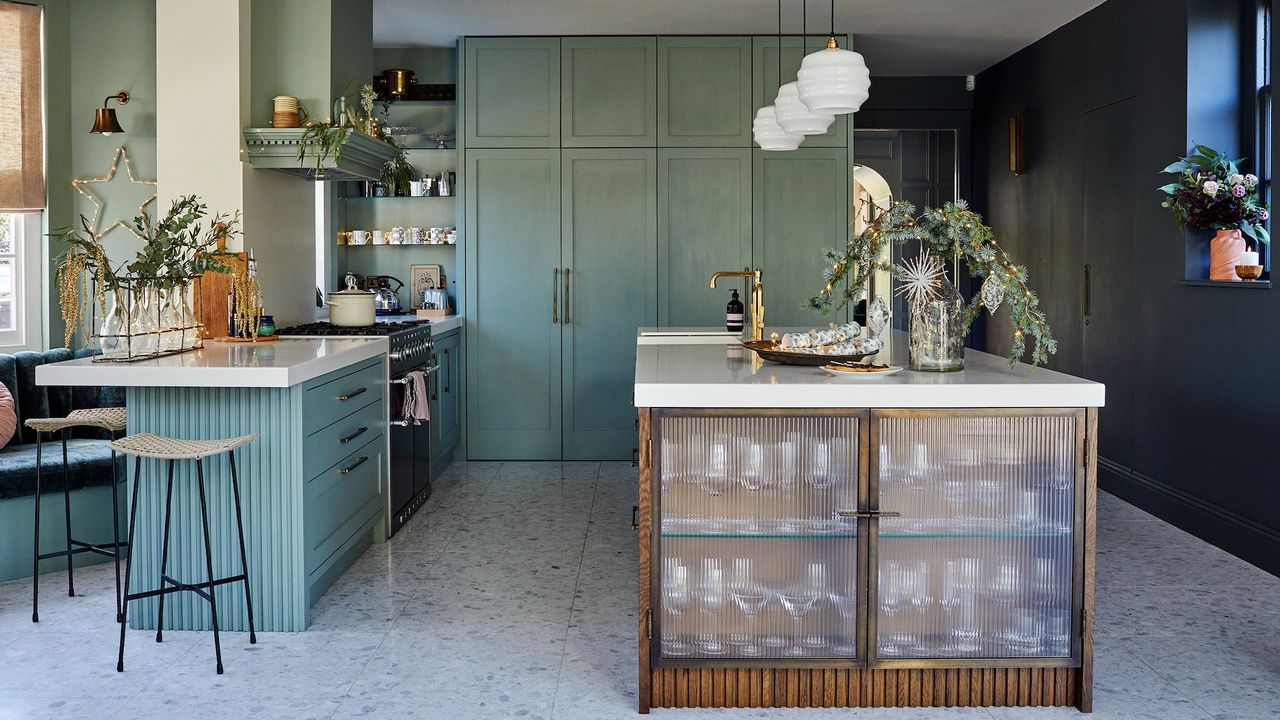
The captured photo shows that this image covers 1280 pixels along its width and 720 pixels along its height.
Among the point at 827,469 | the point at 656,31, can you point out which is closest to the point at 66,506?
the point at 827,469

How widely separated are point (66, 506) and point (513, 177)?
11.6 ft

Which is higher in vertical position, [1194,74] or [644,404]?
[1194,74]

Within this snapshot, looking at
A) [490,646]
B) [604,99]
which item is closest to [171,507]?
[490,646]

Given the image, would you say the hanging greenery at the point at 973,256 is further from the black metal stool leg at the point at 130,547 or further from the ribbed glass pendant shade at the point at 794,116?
the black metal stool leg at the point at 130,547

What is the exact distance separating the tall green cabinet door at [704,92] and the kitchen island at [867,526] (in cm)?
413

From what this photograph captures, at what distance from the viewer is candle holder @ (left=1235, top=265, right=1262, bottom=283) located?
4441 millimetres

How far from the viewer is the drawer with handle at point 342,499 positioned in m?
3.58

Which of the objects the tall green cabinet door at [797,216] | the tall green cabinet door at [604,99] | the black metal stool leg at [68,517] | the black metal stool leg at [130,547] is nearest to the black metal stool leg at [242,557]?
the black metal stool leg at [130,547]

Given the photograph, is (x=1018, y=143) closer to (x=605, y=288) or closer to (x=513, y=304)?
(x=605, y=288)

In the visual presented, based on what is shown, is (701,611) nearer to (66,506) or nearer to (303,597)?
(303,597)

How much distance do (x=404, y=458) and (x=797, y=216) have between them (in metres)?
3.08

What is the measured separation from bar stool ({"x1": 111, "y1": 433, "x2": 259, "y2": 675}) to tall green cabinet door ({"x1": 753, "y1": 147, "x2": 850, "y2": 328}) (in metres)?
4.06

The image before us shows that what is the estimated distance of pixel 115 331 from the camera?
139 inches

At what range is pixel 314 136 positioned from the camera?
4.48 m
